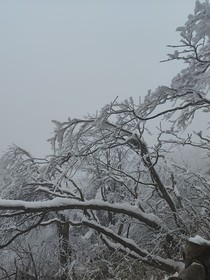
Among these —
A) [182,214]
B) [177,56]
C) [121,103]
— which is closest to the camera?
[177,56]

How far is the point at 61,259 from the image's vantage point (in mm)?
11484

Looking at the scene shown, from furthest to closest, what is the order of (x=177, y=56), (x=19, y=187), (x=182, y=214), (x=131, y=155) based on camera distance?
1. (x=131, y=155)
2. (x=19, y=187)
3. (x=182, y=214)
4. (x=177, y=56)

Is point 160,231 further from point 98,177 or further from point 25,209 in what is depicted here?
point 98,177

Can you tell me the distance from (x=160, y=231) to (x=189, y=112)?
2.68m

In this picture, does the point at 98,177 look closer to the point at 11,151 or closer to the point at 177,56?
the point at 11,151

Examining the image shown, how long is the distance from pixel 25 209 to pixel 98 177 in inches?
188

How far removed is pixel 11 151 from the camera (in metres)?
11.0

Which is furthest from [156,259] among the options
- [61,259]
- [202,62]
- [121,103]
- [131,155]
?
[131,155]

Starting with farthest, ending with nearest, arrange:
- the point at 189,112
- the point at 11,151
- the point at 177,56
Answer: the point at 11,151 → the point at 189,112 → the point at 177,56

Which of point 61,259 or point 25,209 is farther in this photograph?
point 61,259

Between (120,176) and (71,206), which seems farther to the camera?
(120,176)

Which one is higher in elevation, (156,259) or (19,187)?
(19,187)

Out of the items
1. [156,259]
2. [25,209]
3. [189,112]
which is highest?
[189,112]

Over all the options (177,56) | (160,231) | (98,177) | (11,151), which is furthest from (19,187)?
(177,56)
